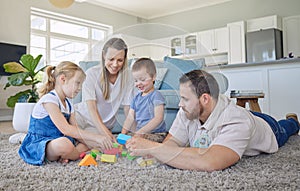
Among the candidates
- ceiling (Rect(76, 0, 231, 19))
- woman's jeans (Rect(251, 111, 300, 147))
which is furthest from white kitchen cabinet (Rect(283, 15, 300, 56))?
woman's jeans (Rect(251, 111, 300, 147))

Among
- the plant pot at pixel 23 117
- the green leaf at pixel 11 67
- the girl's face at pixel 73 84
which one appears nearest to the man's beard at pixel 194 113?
the girl's face at pixel 73 84

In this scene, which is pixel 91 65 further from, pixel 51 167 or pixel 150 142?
pixel 51 167

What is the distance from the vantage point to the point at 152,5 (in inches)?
249

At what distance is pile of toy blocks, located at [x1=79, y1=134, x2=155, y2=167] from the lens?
0.87m

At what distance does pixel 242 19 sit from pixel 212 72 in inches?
212

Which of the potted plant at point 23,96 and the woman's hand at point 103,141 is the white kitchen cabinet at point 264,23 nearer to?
the potted plant at point 23,96

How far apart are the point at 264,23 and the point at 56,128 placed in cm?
493

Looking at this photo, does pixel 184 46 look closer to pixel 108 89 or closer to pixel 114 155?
pixel 108 89

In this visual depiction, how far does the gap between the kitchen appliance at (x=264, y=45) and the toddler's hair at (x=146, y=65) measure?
4.76 m

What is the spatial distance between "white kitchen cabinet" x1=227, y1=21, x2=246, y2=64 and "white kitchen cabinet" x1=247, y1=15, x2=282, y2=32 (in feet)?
0.47

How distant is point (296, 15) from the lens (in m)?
5.22

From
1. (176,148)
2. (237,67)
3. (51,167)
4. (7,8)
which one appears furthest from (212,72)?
(7,8)

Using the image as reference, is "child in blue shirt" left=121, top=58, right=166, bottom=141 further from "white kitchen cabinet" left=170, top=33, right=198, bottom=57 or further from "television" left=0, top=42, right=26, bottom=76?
"television" left=0, top=42, right=26, bottom=76

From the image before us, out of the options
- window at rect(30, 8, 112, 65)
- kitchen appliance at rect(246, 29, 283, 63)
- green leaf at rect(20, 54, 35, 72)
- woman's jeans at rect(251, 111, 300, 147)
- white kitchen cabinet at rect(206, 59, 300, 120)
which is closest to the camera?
woman's jeans at rect(251, 111, 300, 147)
